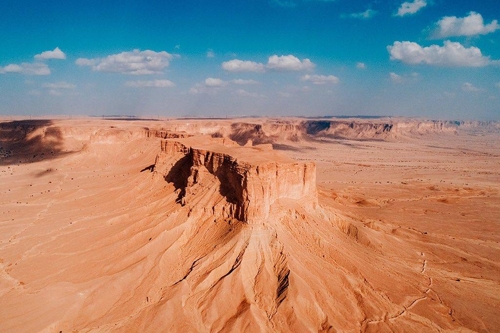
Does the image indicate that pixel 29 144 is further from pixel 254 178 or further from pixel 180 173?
pixel 254 178

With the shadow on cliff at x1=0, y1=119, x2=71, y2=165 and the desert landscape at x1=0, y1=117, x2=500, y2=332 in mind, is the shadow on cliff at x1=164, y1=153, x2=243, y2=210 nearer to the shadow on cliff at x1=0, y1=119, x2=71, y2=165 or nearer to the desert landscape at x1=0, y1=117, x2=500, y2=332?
the desert landscape at x1=0, y1=117, x2=500, y2=332

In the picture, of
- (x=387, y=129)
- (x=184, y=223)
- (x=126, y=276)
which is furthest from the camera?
(x=387, y=129)

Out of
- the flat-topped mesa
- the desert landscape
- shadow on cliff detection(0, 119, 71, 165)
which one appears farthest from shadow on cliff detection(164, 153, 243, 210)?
shadow on cliff detection(0, 119, 71, 165)

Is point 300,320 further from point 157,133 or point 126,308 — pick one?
point 157,133

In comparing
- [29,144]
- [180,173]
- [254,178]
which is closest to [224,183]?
[254,178]

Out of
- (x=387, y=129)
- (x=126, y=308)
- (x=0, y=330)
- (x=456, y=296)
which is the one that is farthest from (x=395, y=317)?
(x=387, y=129)

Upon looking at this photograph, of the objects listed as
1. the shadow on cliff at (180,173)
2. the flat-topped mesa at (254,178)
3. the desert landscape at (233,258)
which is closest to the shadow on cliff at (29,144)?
the desert landscape at (233,258)

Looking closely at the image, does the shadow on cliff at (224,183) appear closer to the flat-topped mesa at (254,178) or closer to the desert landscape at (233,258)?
the flat-topped mesa at (254,178)
